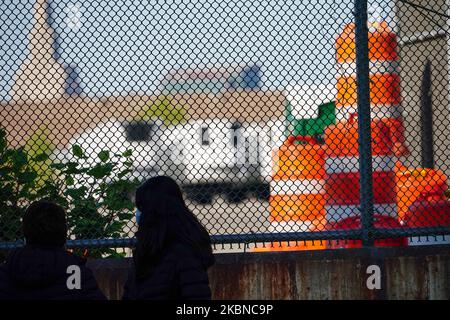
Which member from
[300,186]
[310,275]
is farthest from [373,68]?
[310,275]

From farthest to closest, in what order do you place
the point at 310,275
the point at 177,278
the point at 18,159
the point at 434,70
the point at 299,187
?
the point at 434,70, the point at 299,187, the point at 18,159, the point at 310,275, the point at 177,278

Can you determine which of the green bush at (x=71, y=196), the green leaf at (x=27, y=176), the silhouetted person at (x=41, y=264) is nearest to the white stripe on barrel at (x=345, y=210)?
the green bush at (x=71, y=196)

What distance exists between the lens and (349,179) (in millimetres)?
6301

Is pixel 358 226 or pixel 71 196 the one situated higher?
pixel 71 196

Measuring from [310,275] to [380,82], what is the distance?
2555 millimetres

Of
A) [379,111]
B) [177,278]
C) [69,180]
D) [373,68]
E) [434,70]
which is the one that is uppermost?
[434,70]

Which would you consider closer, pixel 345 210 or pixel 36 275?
pixel 36 275

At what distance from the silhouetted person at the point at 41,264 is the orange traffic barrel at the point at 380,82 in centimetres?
353

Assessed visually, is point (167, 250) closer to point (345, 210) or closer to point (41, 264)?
point (41, 264)

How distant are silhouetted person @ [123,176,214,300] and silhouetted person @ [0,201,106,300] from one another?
13.7 inches

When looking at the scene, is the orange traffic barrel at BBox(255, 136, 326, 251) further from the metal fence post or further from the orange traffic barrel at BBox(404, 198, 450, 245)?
the metal fence post

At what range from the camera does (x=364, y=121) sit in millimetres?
5305

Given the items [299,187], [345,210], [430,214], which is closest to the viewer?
[430,214]

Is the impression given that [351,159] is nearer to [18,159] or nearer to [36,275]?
[18,159]
